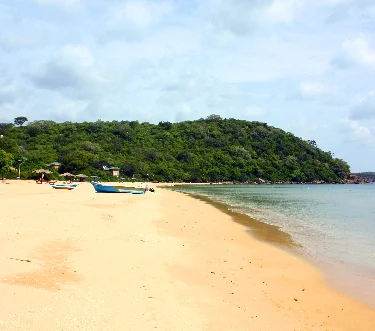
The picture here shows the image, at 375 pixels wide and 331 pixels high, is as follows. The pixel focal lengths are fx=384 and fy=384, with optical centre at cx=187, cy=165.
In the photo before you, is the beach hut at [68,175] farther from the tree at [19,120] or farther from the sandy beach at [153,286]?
the tree at [19,120]

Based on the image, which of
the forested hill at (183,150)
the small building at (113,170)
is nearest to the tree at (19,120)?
the forested hill at (183,150)

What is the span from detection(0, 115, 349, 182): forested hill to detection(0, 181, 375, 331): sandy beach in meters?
77.1

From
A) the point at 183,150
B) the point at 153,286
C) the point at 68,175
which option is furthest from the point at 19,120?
the point at 153,286

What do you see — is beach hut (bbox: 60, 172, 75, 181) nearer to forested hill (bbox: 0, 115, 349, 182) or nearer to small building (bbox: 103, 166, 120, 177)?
forested hill (bbox: 0, 115, 349, 182)

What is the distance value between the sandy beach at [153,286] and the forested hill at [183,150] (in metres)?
77.1

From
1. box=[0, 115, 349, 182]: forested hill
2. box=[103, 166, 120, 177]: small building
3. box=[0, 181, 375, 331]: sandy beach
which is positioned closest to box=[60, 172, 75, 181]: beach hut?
box=[0, 115, 349, 182]: forested hill

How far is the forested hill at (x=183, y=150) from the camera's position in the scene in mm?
102062

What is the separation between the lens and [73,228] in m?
13.5

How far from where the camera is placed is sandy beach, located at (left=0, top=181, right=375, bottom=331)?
5613 mm

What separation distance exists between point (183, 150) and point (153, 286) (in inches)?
4622

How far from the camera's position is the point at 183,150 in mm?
124625

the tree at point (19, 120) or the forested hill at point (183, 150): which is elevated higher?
the tree at point (19, 120)

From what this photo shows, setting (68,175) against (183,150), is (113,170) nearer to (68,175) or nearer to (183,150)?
(68,175)

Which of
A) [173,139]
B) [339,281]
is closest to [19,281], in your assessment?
[339,281]
